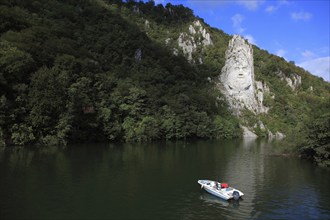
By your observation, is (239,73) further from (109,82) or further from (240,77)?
(109,82)

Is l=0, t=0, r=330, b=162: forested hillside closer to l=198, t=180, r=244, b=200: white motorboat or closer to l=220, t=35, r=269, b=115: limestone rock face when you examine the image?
l=220, t=35, r=269, b=115: limestone rock face

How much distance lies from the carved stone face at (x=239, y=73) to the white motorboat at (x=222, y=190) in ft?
446

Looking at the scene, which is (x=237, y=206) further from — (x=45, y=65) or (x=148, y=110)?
(x=148, y=110)

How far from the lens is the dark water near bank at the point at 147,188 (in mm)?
26500

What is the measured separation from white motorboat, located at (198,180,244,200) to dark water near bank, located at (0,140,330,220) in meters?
0.53

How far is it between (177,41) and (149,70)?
5346cm

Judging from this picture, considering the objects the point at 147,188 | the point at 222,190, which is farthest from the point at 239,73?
the point at 222,190

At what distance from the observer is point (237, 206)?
29.3 metres

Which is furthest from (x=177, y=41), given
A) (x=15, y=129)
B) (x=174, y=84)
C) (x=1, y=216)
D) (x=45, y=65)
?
(x=1, y=216)

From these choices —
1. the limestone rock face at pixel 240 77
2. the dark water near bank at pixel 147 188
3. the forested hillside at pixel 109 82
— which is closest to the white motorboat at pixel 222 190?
the dark water near bank at pixel 147 188

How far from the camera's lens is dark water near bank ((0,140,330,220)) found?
26500 millimetres

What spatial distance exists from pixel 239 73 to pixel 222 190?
139m

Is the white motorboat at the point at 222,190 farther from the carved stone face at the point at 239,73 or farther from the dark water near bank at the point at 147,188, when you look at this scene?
the carved stone face at the point at 239,73

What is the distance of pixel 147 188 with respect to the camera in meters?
34.0
